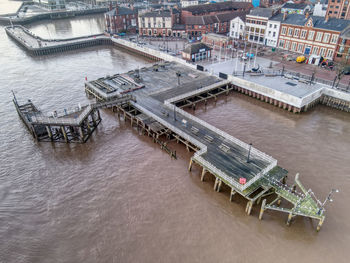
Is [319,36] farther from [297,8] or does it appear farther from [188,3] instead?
[188,3]

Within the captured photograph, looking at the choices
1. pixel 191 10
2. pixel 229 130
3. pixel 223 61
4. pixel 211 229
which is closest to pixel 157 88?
pixel 229 130

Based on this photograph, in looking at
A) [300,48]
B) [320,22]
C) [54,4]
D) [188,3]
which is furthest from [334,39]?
[54,4]

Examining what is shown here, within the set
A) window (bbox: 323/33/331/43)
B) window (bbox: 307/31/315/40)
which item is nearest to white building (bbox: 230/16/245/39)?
window (bbox: 307/31/315/40)

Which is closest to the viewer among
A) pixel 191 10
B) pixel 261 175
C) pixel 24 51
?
pixel 261 175

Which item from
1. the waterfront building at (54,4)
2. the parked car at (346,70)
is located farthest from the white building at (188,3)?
the parked car at (346,70)

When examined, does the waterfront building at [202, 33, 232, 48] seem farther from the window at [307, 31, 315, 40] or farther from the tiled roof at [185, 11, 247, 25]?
the window at [307, 31, 315, 40]

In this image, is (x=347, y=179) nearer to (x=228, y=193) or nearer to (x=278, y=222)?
(x=278, y=222)
